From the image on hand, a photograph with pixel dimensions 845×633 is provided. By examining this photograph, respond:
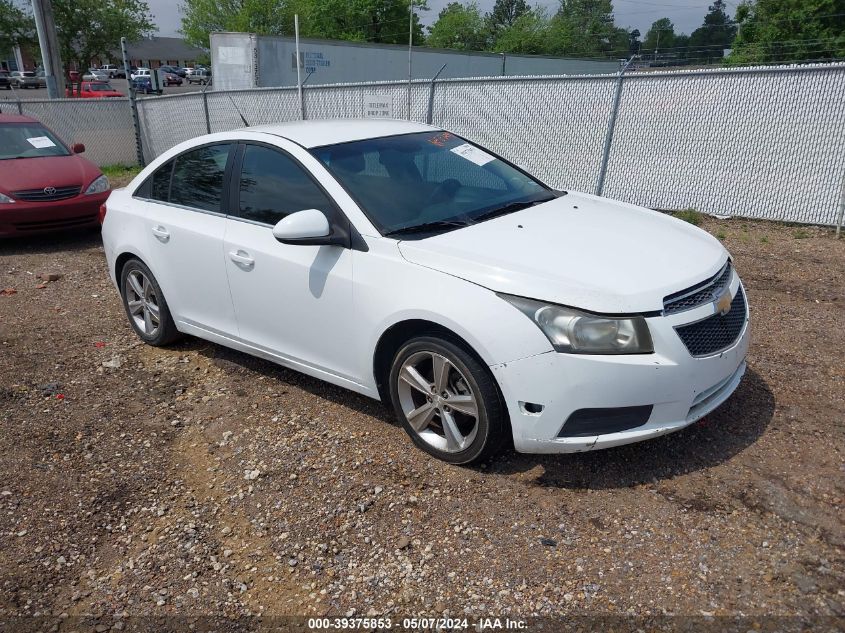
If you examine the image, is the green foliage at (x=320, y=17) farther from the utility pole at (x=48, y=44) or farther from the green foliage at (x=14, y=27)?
the utility pole at (x=48, y=44)

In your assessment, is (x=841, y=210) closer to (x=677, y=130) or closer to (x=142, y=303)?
(x=677, y=130)

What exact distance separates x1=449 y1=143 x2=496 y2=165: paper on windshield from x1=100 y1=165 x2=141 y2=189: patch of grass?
1048cm

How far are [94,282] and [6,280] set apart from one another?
3.32 ft

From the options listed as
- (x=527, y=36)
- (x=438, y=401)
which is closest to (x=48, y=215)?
(x=438, y=401)

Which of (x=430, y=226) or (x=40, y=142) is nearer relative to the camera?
(x=430, y=226)

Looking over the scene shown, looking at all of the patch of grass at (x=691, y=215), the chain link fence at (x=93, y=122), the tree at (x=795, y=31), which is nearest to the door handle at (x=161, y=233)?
the patch of grass at (x=691, y=215)

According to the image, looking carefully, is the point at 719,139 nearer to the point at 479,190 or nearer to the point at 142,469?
the point at 479,190

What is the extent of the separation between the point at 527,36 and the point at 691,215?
50643mm

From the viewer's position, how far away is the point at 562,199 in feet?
14.0

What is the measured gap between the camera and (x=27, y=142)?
914 cm

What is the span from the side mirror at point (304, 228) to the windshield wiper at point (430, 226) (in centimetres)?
34

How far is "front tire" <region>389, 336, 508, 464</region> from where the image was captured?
3096 mm

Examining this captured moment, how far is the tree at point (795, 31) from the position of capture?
119 ft

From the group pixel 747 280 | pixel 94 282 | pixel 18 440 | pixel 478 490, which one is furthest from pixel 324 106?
pixel 478 490
